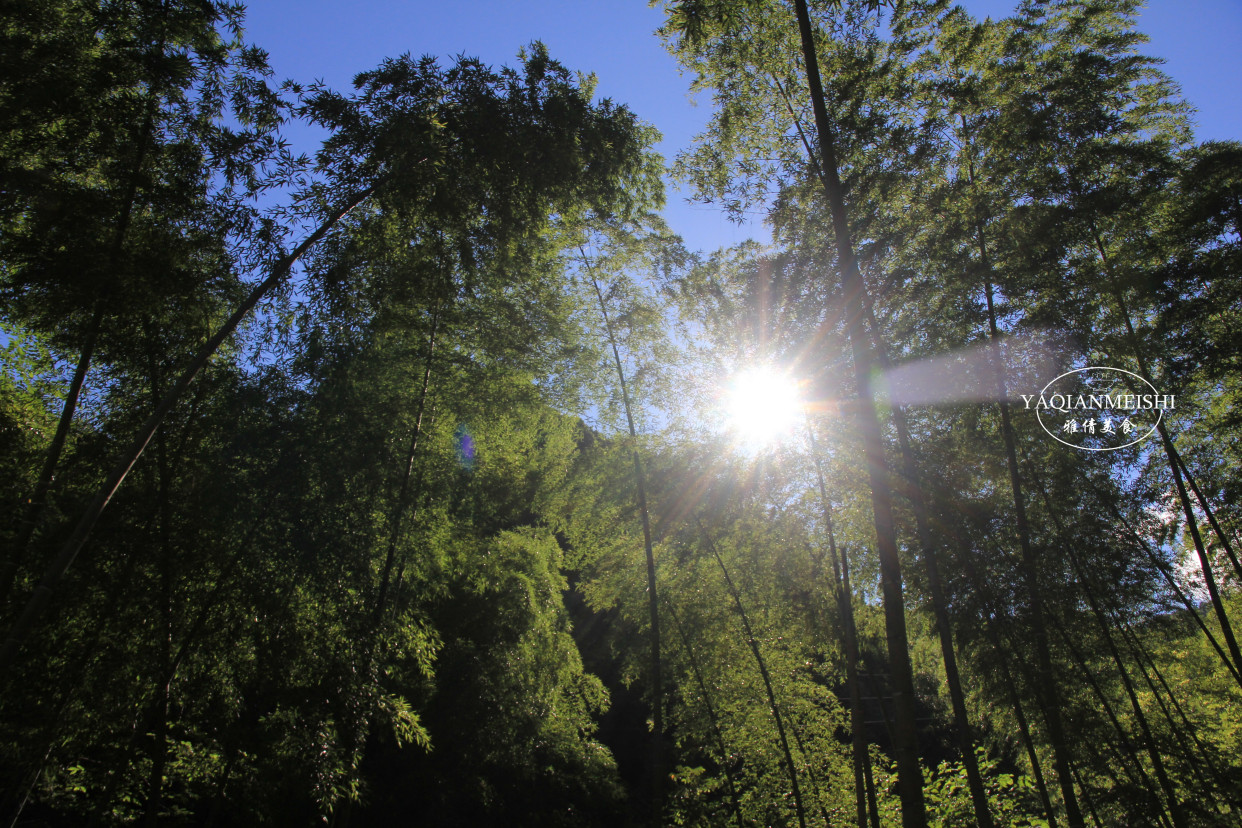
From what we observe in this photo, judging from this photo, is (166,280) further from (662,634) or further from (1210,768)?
(1210,768)

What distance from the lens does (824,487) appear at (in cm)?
538

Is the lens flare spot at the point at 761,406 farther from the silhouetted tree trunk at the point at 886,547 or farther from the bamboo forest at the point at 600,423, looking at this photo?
the silhouetted tree trunk at the point at 886,547

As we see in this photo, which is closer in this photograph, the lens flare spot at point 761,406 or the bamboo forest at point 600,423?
the bamboo forest at point 600,423

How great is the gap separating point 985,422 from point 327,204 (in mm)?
5579

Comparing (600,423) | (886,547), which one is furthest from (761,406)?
(886,547)

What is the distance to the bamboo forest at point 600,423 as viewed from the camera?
3.17m

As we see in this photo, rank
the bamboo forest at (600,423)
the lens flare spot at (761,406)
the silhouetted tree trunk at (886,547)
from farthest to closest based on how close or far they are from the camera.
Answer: the lens flare spot at (761,406), the bamboo forest at (600,423), the silhouetted tree trunk at (886,547)

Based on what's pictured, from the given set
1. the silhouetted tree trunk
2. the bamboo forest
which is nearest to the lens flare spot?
the bamboo forest

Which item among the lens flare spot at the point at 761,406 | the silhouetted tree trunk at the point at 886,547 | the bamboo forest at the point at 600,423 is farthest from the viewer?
the lens flare spot at the point at 761,406

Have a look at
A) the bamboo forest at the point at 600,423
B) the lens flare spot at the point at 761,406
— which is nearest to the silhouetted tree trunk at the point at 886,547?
the bamboo forest at the point at 600,423

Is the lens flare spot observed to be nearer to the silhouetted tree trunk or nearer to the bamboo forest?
the bamboo forest

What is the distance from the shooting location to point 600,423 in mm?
5707

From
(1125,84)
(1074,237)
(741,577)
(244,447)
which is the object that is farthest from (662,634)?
(1125,84)

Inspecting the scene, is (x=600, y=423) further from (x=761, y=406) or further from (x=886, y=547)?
(x=886, y=547)
